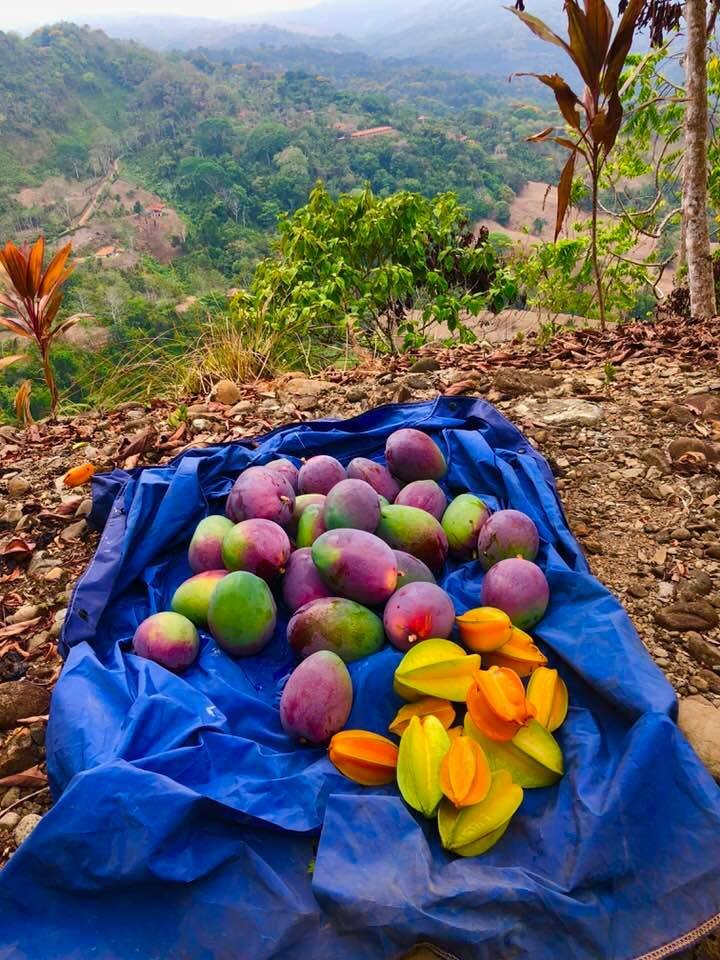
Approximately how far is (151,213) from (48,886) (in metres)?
46.0

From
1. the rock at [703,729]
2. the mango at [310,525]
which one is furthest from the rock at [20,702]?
the rock at [703,729]

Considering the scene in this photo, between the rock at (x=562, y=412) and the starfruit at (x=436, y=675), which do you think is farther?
the rock at (x=562, y=412)

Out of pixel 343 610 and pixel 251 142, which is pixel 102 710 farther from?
Result: pixel 251 142

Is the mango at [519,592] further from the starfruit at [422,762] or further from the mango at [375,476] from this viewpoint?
the mango at [375,476]

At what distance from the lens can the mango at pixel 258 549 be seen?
1841 millimetres

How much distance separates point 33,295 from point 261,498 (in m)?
2.70

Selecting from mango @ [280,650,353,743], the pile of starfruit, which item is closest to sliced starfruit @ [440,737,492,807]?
the pile of starfruit

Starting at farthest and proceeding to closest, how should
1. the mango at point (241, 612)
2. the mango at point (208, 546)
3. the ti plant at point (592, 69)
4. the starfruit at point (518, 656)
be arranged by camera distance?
the ti plant at point (592, 69), the mango at point (208, 546), the mango at point (241, 612), the starfruit at point (518, 656)

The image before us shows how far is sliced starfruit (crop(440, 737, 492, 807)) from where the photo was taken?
128 centimetres

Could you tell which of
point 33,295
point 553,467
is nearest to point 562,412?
point 553,467

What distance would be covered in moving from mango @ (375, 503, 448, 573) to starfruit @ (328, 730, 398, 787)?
61 cm

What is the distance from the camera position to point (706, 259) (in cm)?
456

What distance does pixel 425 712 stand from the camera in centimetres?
153

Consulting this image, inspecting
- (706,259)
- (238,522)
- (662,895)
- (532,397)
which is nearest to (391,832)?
(662,895)
